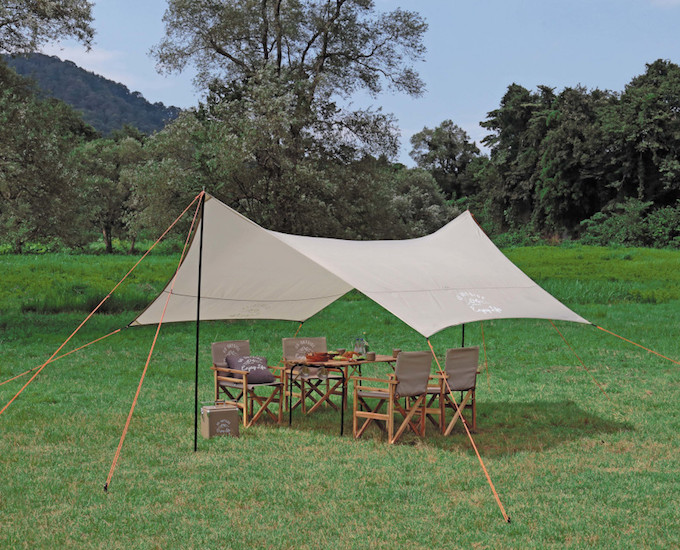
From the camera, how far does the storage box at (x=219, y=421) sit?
20.9 ft

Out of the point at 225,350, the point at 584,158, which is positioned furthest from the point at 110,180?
the point at 225,350

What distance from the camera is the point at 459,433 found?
266 inches

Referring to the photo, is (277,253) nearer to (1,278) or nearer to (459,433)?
(459,433)

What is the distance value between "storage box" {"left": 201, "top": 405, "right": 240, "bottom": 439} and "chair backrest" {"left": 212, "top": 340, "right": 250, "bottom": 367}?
115 cm

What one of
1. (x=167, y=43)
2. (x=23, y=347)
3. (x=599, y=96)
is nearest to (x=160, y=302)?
(x=23, y=347)

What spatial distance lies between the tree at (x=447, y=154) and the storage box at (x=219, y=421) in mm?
40260

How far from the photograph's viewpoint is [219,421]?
6.41 metres

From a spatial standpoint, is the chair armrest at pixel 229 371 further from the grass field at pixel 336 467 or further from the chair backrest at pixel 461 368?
the chair backrest at pixel 461 368

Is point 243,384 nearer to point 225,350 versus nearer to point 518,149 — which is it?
point 225,350

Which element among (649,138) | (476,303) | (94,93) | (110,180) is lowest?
(476,303)

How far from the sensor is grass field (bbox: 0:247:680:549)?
424cm

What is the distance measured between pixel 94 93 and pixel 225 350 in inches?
3308

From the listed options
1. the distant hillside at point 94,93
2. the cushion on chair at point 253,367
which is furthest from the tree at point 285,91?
the distant hillside at point 94,93

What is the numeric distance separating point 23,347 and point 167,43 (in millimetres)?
8917
